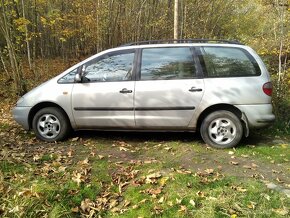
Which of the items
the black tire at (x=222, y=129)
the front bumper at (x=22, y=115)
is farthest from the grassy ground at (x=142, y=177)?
the front bumper at (x=22, y=115)

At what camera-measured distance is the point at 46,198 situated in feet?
13.9

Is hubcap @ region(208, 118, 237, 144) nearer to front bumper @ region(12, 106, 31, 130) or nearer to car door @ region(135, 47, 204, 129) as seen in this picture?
car door @ region(135, 47, 204, 129)

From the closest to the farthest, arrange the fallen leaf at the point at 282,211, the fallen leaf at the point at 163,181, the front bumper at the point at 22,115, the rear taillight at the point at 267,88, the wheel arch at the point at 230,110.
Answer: the fallen leaf at the point at 282,211
the fallen leaf at the point at 163,181
the rear taillight at the point at 267,88
the wheel arch at the point at 230,110
the front bumper at the point at 22,115

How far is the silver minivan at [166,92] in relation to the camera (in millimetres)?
5934

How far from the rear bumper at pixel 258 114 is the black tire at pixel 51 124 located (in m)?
3.14

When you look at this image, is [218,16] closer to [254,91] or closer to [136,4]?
[136,4]

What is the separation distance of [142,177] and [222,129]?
1.89m

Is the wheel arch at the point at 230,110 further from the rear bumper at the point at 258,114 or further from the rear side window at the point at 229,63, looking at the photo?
the rear side window at the point at 229,63

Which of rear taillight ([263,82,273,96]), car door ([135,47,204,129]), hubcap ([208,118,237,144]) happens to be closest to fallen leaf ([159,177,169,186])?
car door ([135,47,204,129])

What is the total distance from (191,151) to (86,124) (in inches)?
78.1

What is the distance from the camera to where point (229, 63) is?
239 inches

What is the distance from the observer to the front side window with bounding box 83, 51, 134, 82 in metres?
6.28

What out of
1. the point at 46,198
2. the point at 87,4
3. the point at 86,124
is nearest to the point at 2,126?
the point at 86,124

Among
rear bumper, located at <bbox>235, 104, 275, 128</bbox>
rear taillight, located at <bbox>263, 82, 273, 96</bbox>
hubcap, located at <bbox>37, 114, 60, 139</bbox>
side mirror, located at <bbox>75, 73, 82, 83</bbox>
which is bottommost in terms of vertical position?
hubcap, located at <bbox>37, 114, 60, 139</bbox>
